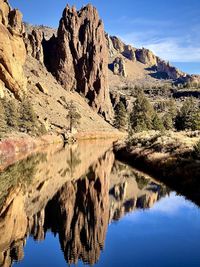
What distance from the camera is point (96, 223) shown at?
22734 mm

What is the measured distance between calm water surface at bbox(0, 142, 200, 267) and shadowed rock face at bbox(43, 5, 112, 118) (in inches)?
5265

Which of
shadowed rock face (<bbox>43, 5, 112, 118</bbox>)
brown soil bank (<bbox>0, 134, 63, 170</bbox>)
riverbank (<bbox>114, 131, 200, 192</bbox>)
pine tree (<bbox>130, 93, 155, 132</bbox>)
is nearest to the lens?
riverbank (<bbox>114, 131, 200, 192</bbox>)

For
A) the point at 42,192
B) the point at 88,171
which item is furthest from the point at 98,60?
the point at 42,192

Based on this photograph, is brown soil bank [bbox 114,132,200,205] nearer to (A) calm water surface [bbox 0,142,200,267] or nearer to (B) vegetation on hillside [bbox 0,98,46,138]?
(A) calm water surface [bbox 0,142,200,267]

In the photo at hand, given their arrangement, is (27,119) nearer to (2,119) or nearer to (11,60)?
(2,119)

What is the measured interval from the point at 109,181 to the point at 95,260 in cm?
2237

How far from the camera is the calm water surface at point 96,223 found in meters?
17.2

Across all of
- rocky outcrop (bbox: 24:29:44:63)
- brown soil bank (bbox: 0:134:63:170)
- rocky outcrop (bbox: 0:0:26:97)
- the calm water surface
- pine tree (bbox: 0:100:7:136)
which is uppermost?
rocky outcrop (bbox: 24:29:44:63)

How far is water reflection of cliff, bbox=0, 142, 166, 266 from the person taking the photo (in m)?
19.2

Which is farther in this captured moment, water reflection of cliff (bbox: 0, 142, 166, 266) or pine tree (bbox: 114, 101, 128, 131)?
pine tree (bbox: 114, 101, 128, 131)

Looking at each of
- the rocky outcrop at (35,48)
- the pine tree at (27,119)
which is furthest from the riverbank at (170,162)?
the rocky outcrop at (35,48)

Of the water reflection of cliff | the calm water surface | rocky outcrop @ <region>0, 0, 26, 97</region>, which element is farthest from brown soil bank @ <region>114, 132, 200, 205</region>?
rocky outcrop @ <region>0, 0, 26, 97</region>

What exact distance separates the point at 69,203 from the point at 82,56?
522ft

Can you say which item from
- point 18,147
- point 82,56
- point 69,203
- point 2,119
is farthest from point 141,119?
point 69,203
